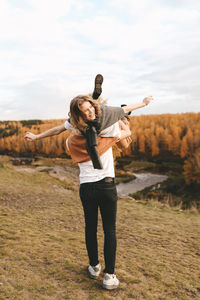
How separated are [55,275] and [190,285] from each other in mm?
2034

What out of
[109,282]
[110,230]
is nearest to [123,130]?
[110,230]

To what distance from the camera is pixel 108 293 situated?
10.5 feet

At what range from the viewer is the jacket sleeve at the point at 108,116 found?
2.74 metres

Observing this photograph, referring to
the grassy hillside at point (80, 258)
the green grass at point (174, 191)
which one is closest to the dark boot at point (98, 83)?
the grassy hillside at point (80, 258)

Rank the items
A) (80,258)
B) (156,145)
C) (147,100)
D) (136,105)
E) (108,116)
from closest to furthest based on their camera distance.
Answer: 1. (108,116)
2. (136,105)
3. (147,100)
4. (80,258)
5. (156,145)

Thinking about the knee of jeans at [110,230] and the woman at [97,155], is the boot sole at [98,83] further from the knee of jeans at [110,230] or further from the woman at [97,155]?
the knee of jeans at [110,230]

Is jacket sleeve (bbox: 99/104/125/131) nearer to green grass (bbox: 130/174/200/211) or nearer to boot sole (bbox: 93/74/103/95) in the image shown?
boot sole (bbox: 93/74/103/95)

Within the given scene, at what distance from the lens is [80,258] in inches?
169

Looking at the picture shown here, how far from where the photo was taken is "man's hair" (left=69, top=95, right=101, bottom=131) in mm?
2590

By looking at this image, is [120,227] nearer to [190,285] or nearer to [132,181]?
[190,285]

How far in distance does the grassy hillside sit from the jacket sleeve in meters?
2.12

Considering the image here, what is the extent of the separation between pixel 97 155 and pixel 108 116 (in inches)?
18.1

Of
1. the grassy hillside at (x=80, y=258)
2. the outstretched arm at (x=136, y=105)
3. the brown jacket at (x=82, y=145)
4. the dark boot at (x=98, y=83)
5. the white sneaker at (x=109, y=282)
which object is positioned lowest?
the grassy hillside at (x=80, y=258)

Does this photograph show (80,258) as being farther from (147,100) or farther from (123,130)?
(147,100)
